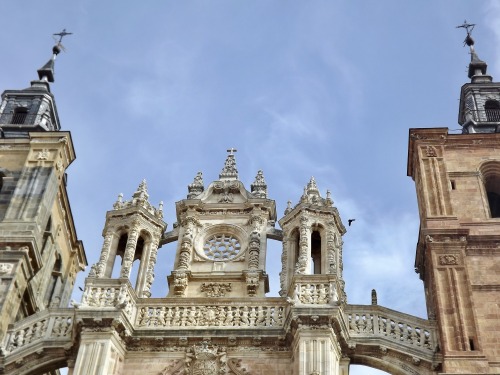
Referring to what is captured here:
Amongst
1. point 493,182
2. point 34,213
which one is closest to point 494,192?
point 493,182

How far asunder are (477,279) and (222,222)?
26.2ft

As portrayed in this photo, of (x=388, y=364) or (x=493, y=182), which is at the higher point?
(x=493, y=182)

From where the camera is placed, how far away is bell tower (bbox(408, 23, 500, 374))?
20.6m

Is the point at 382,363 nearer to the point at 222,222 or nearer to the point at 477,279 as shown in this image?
the point at 477,279

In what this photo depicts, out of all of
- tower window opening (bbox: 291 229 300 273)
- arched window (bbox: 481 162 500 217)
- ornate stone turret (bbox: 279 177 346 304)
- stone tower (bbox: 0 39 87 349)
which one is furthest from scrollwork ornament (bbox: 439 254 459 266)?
stone tower (bbox: 0 39 87 349)

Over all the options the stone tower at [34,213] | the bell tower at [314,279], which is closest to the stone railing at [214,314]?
the bell tower at [314,279]

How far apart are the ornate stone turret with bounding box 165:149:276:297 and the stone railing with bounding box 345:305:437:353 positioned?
317cm

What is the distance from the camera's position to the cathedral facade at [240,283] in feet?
68.0

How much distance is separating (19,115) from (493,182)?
18727mm

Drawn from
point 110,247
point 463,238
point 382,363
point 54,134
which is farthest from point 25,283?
point 463,238

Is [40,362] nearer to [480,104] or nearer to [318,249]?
[318,249]

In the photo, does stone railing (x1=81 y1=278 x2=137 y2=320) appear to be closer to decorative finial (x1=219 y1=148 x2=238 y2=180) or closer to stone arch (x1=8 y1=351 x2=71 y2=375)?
stone arch (x1=8 y1=351 x2=71 y2=375)

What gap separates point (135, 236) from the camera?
24.2 m

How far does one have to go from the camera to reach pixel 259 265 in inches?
956
